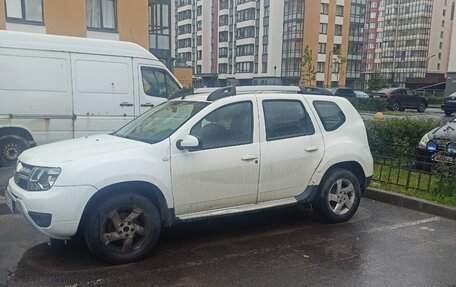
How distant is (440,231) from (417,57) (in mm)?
102182

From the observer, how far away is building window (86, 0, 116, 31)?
68.2 feet

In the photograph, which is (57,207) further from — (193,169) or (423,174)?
(423,174)

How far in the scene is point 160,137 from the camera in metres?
4.26

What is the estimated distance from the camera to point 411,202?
6.04 meters

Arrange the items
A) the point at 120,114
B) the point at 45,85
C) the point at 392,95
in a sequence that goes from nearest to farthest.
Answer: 1. the point at 45,85
2. the point at 120,114
3. the point at 392,95

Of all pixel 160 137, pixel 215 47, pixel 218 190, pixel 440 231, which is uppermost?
pixel 215 47

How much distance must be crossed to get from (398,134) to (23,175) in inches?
275

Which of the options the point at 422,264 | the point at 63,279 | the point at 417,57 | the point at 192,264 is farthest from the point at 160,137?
the point at 417,57

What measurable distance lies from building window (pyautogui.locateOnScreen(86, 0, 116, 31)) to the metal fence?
17420 mm

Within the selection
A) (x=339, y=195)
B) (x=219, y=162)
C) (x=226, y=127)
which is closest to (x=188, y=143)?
(x=219, y=162)

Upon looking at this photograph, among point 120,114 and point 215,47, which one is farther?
point 215,47

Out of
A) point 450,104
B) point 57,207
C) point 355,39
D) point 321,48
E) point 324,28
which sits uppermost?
point 324,28

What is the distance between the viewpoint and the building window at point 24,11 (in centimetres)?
1853

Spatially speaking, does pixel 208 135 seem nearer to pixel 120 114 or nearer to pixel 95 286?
pixel 95 286
